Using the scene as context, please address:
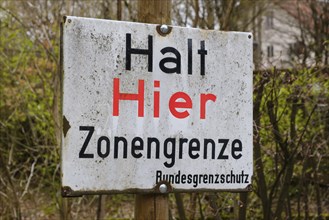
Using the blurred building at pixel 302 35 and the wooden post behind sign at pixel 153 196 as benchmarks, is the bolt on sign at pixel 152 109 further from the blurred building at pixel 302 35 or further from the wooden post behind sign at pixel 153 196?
the blurred building at pixel 302 35

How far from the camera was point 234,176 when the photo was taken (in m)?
2.43

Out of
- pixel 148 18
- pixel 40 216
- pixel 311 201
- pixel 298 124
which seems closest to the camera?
pixel 148 18

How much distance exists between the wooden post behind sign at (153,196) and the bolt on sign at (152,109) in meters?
0.11

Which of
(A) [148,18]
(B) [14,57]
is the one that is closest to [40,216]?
(B) [14,57]

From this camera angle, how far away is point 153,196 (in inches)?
94.3

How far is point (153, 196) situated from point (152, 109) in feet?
1.16

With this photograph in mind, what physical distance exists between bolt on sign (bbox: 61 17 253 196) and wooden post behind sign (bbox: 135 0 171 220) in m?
0.11

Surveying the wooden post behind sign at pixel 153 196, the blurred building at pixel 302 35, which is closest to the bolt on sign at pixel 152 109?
the wooden post behind sign at pixel 153 196

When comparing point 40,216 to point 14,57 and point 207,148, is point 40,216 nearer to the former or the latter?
point 14,57

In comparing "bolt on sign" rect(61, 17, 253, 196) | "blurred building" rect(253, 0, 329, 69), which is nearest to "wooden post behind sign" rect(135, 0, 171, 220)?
"bolt on sign" rect(61, 17, 253, 196)

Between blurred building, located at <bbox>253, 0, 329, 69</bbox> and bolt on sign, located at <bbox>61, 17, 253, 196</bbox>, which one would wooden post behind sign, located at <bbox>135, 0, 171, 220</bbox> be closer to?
bolt on sign, located at <bbox>61, 17, 253, 196</bbox>

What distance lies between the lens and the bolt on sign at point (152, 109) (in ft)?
7.34

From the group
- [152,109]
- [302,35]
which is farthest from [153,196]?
[302,35]

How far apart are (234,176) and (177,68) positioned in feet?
1.61
